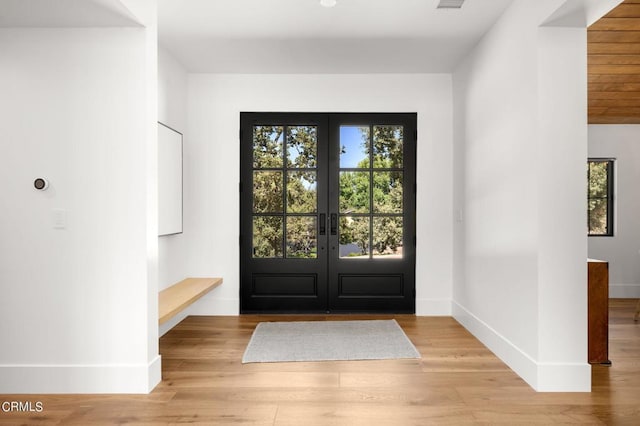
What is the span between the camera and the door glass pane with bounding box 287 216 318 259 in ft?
16.4

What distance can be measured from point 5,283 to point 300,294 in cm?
282

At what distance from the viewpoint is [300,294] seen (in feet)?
16.4

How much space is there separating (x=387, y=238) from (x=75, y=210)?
10.3 ft

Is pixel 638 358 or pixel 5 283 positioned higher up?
pixel 5 283

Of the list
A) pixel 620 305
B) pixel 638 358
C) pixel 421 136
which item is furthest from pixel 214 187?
pixel 620 305

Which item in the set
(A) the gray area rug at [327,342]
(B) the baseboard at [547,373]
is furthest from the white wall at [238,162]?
(B) the baseboard at [547,373]

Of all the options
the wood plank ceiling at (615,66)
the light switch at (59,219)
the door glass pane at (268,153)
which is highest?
the wood plank ceiling at (615,66)

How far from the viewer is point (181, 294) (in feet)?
13.3

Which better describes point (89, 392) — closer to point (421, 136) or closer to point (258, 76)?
point (258, 76)

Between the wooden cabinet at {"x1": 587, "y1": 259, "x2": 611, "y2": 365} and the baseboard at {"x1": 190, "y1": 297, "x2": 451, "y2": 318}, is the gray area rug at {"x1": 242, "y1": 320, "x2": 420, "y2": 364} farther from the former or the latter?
the wooden cabinet at {"x1": 587, "y1": 259, "x2": 611, "y2": 365}

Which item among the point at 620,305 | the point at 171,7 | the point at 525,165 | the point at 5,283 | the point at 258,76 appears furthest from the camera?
the point at 620,305

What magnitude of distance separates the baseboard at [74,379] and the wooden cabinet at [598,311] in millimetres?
3004

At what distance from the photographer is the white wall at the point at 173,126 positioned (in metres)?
4.20

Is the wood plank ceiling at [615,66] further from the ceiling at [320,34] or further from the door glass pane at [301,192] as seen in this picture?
the door glass pane at [301,192]
